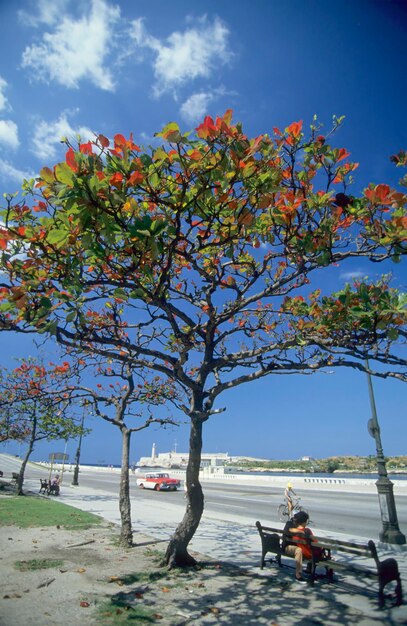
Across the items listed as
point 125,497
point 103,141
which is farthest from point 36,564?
point 103,141

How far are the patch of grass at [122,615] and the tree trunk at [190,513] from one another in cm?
159

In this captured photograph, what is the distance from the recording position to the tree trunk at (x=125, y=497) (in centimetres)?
836

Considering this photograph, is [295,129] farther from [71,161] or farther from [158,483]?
[158,483]

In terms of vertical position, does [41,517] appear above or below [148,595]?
below

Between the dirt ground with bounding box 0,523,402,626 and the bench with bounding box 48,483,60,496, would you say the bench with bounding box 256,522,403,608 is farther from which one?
the bench with bounding box 48,483,60,496

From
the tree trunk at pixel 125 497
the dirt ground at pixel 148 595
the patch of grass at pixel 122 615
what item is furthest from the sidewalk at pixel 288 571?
the patch of grass at pixel 122 615

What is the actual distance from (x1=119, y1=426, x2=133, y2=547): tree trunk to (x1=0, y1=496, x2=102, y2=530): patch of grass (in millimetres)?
2662

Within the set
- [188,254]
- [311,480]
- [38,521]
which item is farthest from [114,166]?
[311,480]

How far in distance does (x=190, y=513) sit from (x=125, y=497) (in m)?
2.98

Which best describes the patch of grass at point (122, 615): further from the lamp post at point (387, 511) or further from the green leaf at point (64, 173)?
the lamp post at point (387, 511)

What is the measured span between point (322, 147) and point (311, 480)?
3472 cm

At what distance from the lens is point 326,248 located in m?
5.35

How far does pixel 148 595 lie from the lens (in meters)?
5.27

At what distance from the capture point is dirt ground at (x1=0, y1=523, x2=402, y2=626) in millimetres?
4547
